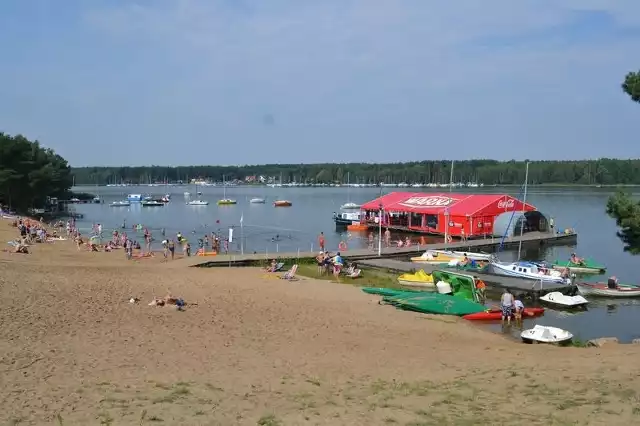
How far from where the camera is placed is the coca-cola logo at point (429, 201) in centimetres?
5944

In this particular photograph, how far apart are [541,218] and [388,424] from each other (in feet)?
172

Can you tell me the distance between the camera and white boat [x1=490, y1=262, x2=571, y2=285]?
100 feet

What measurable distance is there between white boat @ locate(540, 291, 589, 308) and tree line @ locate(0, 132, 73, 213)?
217ft

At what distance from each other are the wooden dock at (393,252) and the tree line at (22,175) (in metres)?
48.8

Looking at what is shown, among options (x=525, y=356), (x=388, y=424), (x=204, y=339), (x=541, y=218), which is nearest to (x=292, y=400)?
(x=388, y=424)

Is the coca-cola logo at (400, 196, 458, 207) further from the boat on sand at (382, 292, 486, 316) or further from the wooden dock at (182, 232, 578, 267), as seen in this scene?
the boat on sand at (382, 292, 486, 316)

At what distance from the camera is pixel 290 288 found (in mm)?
26531

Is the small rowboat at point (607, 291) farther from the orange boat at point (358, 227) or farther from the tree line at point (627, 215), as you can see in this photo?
the orange boat at point (358, 227)

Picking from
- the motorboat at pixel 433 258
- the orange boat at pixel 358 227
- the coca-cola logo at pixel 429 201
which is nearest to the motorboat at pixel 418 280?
the motorboat at pixel 433 258

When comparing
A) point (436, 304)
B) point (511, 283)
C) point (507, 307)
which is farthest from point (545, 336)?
point (511, 283)

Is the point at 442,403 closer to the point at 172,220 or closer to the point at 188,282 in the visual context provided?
the point at 188,282

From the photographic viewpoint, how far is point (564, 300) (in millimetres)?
27062

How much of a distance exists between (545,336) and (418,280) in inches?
436

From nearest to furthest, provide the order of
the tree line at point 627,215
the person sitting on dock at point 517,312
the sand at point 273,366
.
→ the sand at point 273,366
the tree line at point 627,215
the person sitting on dock at point 517,312
